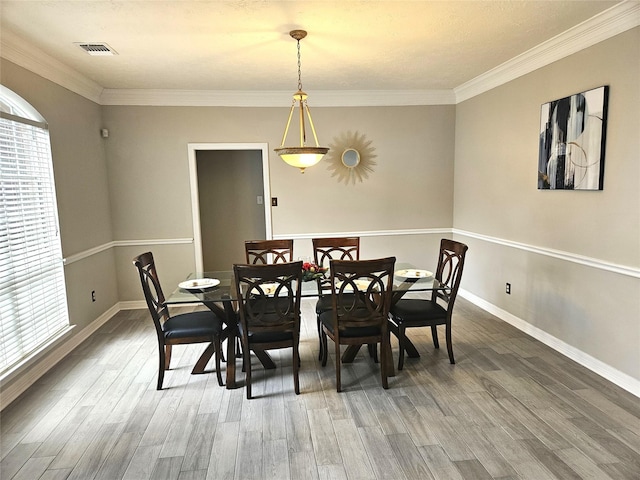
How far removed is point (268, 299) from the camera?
292 centimetres

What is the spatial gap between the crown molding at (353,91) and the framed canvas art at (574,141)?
0.40m

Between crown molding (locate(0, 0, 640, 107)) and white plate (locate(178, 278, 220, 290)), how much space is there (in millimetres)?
2064

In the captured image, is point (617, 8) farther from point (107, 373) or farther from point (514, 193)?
point (107, 373)

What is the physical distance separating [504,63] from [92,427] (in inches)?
176

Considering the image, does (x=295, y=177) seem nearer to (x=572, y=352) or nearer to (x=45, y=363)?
(x=45, y=363)

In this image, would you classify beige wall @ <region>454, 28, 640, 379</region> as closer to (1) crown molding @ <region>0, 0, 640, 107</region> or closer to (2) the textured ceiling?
(1) crown molding @ <region>0, 0, 640, 107</region>

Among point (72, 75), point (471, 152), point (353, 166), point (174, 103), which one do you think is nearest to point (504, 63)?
point (471, 152)

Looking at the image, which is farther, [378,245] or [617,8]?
[378,245]

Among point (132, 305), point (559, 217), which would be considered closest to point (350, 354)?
point (559, 217)

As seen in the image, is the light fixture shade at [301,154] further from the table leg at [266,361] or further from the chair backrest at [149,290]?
the table leg at [266,361]

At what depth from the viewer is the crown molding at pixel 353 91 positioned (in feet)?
9.36

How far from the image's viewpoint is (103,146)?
468cm

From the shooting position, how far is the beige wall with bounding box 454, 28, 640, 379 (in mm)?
2783

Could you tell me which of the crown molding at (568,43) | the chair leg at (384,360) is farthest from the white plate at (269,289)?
the crown molding at (568,43)
